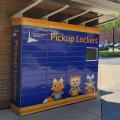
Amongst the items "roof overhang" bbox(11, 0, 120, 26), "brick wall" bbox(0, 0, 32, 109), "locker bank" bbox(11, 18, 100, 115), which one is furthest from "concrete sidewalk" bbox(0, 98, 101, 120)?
"roof overhang" bbox(11, 0, 120, 26)

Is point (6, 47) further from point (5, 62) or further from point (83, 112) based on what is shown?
point (83, 112)

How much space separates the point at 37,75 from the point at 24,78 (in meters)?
0.41

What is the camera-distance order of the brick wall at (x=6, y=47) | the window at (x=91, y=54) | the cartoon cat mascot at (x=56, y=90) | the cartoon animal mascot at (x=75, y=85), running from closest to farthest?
1. the brick wall at (x=6, y=47)
2. the cartoon cat mascot at (x=56, y=90)
3. the cartoon animal mascot at (x=75, y=85)
4. the window at (x=91, y=54)

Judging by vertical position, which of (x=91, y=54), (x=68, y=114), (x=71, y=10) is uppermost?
(x=71, y=10)

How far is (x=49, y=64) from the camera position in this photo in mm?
7477

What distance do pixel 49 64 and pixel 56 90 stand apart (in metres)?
0.77

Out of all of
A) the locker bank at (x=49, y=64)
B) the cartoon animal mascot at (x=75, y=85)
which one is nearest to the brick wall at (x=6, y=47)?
the locker bank at (x=49, y=64)

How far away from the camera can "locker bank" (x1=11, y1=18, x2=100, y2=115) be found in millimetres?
6957

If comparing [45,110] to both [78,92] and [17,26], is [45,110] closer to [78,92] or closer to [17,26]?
[78,92]

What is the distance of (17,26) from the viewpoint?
22.9 feet

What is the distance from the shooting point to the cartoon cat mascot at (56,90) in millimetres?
7616

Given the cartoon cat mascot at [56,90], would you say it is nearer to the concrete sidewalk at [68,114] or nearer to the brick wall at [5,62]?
the concrete sidewalk at [68,114]

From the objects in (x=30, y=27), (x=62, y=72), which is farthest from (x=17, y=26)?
(x=62, y=72)

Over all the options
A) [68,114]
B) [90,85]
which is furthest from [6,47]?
[90,85]
